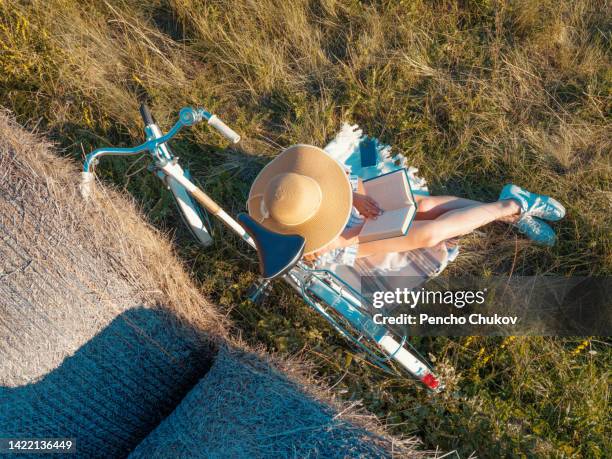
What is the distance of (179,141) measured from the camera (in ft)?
11.4

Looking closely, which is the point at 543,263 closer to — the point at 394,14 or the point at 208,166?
the point at 394,14

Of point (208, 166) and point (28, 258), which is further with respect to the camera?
point (208, 166)

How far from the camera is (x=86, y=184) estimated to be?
2301 mm

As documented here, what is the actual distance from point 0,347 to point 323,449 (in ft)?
5.00

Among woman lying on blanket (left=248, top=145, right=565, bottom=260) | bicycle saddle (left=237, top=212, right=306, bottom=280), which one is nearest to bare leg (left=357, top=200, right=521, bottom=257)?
woman lying on blanket (left=248, top=145, right=565, bottom=260)

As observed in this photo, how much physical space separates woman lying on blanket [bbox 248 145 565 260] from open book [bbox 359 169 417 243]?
0.07 m

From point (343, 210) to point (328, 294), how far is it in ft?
1.75

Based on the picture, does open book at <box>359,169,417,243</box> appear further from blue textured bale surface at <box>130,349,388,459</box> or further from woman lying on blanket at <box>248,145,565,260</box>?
blue textured bale surface at <box>130,349,388,459</box>

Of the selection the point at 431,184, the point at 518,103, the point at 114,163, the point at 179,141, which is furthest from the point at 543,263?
the point at 114,163

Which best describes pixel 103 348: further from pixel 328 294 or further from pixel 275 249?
pixel 328 294

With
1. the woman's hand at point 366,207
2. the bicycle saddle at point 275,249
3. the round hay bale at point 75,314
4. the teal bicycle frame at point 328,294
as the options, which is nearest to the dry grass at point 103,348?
the round hay bale at point 75,314

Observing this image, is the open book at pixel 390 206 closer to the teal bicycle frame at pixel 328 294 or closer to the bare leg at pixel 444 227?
the bare leg at pixel 444 227

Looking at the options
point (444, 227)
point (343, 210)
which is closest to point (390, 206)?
point (444, 227)

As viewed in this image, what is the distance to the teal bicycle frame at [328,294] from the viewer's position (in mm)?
2464
